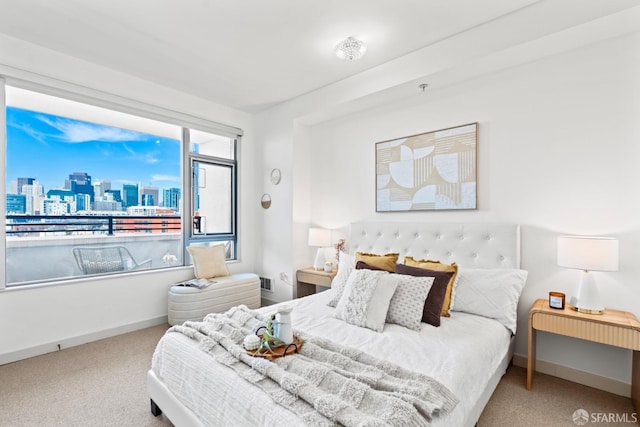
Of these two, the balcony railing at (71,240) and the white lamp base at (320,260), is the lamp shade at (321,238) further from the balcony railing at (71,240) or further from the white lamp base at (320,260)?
the balcony railing at (71,240)

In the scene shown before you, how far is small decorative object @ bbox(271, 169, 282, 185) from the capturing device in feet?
13.7

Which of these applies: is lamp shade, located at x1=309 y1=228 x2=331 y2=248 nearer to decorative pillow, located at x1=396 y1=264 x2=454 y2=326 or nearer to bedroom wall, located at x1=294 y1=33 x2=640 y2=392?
bedroom wall, located at x1=294 y1=33 x2=640 y2=392

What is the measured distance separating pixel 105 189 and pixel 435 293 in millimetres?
3619

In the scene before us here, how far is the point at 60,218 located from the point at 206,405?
9.39ft

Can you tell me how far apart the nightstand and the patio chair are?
1891mm

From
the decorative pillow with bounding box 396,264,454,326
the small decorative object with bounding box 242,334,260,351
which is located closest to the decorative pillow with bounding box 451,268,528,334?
the decorative pillow with bounding box 396,264,454,326

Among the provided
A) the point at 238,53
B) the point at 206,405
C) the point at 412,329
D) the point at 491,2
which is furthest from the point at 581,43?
the point at 206,405

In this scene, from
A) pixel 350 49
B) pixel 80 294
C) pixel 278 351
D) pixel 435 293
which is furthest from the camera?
pixel 80 294

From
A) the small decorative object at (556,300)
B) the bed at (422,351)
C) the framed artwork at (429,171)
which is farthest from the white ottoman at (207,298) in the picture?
the small decorative object at (556,300)

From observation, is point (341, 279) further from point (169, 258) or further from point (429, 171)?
point (169, 258)

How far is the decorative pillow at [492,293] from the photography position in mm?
2280

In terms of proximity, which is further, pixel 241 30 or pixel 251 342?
pixel 241 30

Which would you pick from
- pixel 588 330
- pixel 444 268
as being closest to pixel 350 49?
pixel 444 268

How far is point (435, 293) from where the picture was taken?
221cm
